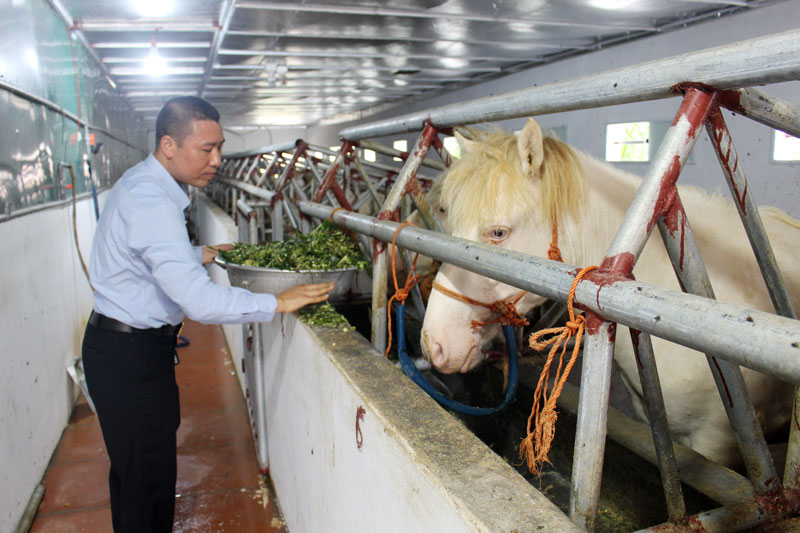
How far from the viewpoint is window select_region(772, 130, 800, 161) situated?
194 inches

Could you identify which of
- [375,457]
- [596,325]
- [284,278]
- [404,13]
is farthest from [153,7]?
[596,325]

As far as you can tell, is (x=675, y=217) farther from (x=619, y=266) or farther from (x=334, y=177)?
(x=334, y=177)

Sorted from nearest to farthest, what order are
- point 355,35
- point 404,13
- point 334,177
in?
point 334,177, point 404,13, point 355,35

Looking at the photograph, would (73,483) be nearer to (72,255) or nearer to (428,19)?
(72,255)

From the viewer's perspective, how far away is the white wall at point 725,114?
5082 millimetres

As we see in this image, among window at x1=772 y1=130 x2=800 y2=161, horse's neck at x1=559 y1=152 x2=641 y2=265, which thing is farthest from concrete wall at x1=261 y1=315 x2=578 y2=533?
window at x1=772 y1=130 x2=800 y2=161

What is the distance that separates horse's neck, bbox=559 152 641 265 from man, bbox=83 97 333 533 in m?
1.05

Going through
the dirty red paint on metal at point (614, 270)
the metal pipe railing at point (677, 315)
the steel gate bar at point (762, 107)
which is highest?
the steel gate bar at point (762, 107)

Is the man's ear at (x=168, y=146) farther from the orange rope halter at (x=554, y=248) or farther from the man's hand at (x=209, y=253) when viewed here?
the orange rope halter at (x=554, y=248)

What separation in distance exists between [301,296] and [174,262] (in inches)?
20.4

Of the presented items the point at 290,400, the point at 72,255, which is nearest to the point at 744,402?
the point at 290,400

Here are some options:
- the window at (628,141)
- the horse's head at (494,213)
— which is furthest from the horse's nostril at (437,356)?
the window at (628,141)

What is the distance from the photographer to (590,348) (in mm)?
988

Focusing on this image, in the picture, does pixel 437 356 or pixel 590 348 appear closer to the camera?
pixel 590 348
